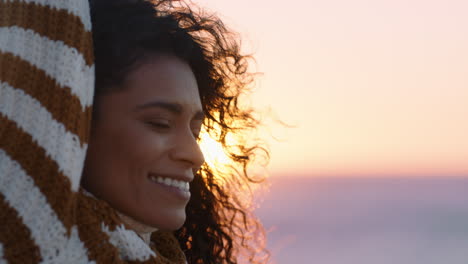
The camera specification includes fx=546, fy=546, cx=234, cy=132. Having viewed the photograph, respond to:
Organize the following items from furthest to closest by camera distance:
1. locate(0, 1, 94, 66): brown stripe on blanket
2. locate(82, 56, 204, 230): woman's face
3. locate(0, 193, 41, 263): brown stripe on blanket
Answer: locate(82, 56, 204, 230): woman's face < locate(0, 1, 94, 66): brown stripe on blanket < locate(0, 193, 41, 263): brown stripe on blanket

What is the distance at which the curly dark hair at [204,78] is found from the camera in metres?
2.19

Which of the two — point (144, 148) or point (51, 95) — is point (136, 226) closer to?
point (144, 148)

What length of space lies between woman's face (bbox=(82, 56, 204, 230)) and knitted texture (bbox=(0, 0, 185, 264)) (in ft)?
0.43

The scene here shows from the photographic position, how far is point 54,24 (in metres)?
1.92

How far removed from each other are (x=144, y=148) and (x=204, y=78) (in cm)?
76

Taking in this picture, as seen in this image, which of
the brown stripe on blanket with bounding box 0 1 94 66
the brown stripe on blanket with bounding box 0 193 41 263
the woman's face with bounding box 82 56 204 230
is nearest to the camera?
the brown stripe on blanket with bounding box 0 193 41 263

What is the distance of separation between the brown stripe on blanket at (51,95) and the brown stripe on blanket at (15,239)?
33 cm

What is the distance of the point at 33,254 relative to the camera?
1.73 metres

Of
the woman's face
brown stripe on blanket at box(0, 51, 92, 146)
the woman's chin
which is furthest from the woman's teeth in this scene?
brown stripe on blanket at box(0, 51, 92, 146)

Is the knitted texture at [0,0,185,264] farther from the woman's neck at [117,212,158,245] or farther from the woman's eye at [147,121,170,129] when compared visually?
the woman's eye at [147,121,170,129]

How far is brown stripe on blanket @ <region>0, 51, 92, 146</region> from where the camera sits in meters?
1.81

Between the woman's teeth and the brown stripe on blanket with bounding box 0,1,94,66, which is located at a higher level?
the brown stripe on blanket with bounding box 0,1,94,66

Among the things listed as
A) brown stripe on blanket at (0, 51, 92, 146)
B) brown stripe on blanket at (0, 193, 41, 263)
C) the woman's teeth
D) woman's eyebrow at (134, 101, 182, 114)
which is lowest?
brown stripe on blanket at (0, 193, 41, 263)

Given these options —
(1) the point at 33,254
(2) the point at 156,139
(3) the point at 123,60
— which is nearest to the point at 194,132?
(2) the point at 156,139
